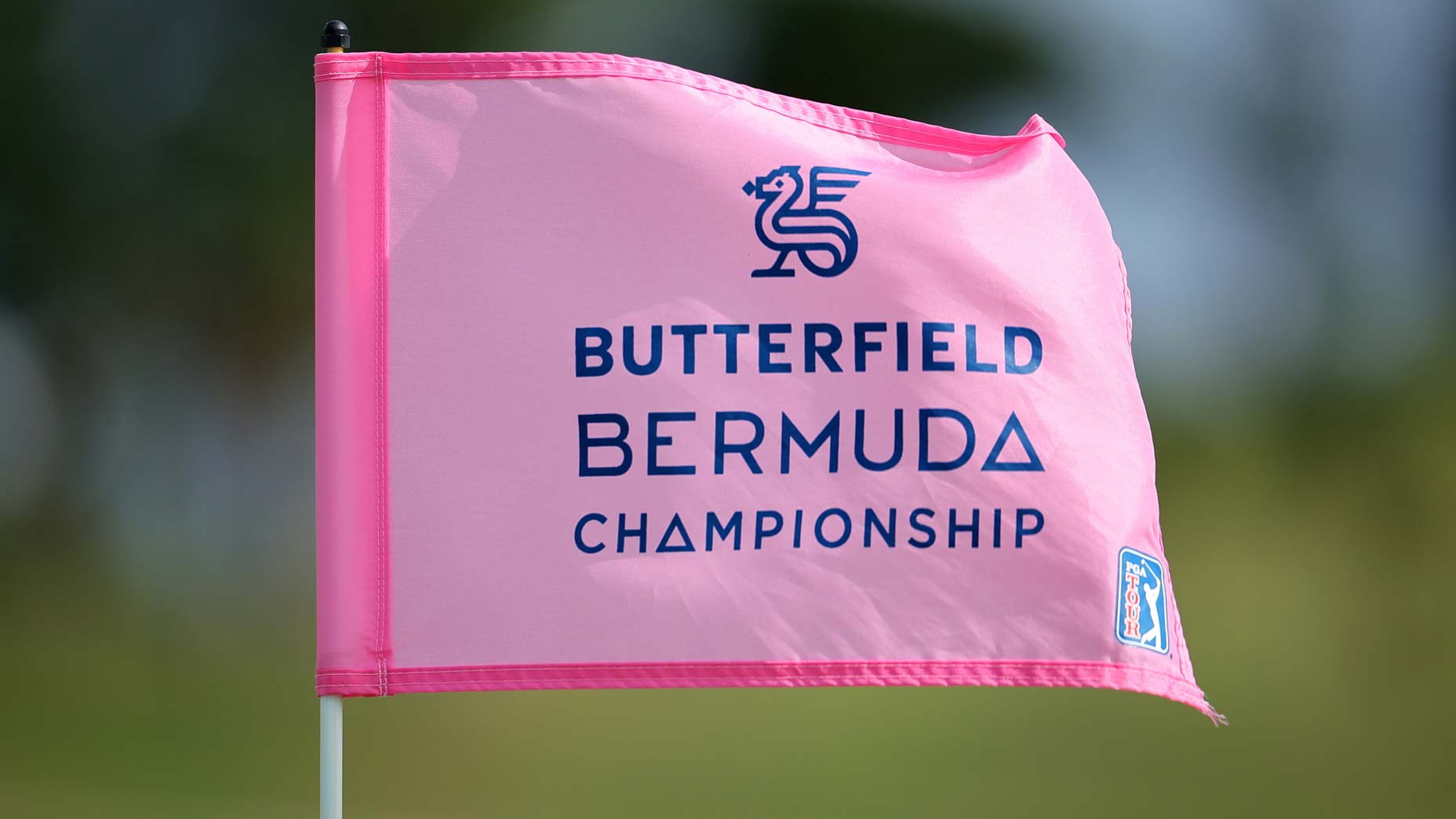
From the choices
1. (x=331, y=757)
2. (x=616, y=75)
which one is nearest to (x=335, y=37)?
(x=616, y=75)

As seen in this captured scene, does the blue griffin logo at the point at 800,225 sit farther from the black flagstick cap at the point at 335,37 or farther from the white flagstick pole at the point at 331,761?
the white flagstick pole at the point at 331,761

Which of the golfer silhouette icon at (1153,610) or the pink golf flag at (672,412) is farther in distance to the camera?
the golfer silhouette icon at (1153,610)

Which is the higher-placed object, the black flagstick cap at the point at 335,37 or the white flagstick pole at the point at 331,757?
the black flagstick cap at the point at 335,37

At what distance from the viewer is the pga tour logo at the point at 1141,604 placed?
1291 mm

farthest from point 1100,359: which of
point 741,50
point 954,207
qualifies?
point 741,50

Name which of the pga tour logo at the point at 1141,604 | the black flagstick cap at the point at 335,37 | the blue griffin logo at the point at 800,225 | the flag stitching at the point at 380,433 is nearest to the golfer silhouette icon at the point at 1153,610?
the pga tour logo at the point at 1141,604

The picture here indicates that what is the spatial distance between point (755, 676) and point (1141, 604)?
16.2 inches

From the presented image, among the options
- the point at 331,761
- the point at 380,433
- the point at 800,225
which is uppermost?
the point at 800,225

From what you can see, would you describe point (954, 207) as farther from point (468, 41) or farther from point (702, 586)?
point (468, 41)

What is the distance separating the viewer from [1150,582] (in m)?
1.34

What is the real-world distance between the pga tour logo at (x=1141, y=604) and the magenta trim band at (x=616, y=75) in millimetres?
461

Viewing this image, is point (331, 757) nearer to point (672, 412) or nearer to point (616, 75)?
point (672, 412)

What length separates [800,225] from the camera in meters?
1.26

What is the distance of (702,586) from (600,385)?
0.21m
